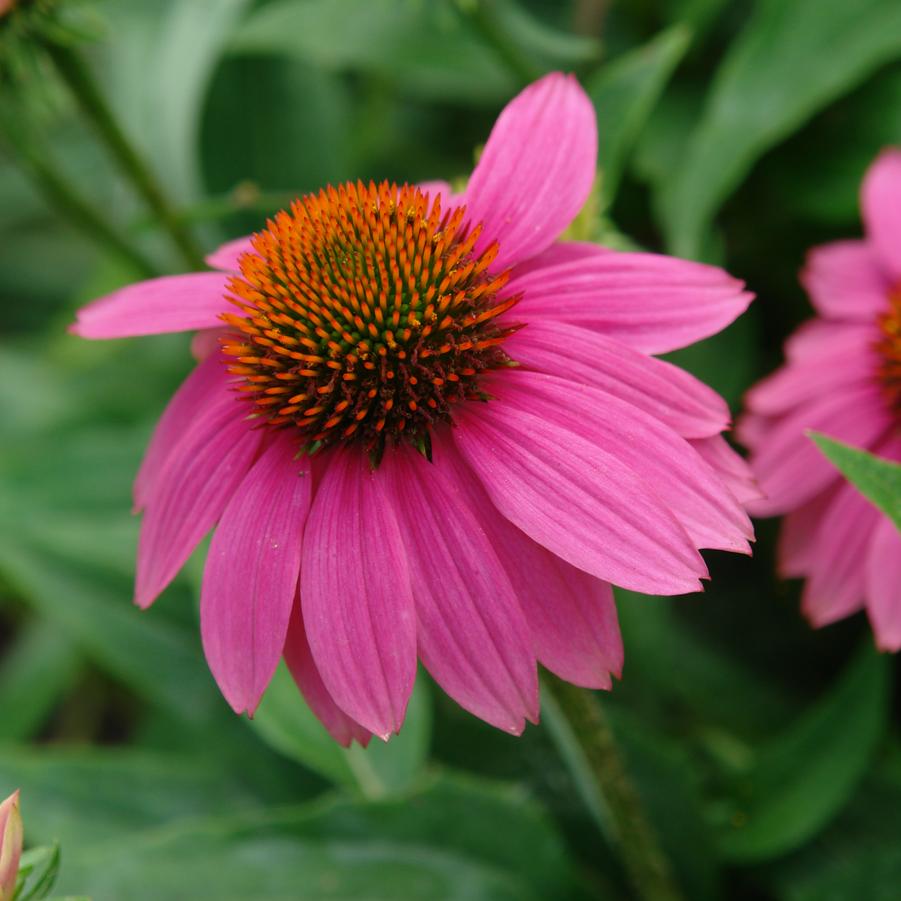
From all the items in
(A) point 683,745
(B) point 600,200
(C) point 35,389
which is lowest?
(A) point 683,745

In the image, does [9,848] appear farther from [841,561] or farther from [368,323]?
[841,561]

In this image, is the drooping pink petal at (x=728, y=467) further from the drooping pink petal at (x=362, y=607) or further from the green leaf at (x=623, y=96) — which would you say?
the green leaf at (x=623, y=96)

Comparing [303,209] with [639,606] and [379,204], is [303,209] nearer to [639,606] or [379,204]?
[379,204]

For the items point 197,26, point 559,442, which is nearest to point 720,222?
point 197,26

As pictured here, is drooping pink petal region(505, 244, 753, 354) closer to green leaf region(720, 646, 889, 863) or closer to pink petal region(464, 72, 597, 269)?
pink petal region(464, 72, 597, 269)

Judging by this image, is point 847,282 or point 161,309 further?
point 847,282

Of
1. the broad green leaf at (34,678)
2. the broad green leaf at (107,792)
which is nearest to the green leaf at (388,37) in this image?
the broad green leaf at (107,792)

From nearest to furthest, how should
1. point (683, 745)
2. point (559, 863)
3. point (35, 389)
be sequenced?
point (559, 863)
point (683, 745)
point (35, 389)

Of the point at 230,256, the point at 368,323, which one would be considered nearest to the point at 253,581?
the point at 368,323
